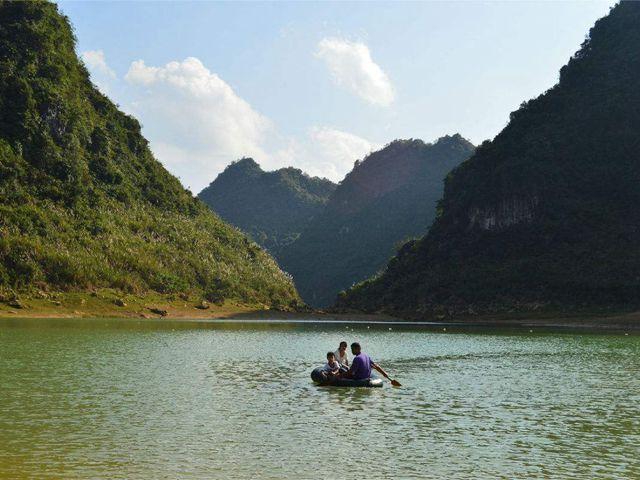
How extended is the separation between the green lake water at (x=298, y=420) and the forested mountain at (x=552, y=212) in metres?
94.2

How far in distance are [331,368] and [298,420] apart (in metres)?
11.0

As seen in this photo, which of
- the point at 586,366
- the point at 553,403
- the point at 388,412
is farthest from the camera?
the point at 586,366

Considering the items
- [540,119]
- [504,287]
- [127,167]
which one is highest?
[540,119]

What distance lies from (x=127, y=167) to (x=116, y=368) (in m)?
144

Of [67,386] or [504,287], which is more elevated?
[504,287]

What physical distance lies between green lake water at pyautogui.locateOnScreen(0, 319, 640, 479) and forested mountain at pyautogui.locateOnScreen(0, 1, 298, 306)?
251ft

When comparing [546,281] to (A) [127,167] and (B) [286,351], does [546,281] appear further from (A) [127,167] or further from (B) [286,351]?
(A) [127,167]

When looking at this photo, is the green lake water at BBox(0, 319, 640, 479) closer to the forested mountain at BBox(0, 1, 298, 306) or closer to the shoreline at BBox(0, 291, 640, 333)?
the shoreline at BBox(0, 291, 640, 333)

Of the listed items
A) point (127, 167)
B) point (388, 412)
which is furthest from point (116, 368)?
point (127, 167)

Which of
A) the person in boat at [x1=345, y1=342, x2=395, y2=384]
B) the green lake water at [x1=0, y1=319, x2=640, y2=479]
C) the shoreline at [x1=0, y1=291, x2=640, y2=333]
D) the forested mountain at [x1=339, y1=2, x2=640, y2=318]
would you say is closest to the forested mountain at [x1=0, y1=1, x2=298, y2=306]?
the shoreline at [x1=0, y1=291, x2=640, y2=333]

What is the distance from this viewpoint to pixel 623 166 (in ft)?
522

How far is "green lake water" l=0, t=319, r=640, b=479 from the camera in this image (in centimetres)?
1925

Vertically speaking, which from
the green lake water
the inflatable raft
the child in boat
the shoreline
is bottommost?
the green lake water

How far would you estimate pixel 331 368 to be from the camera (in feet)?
122
